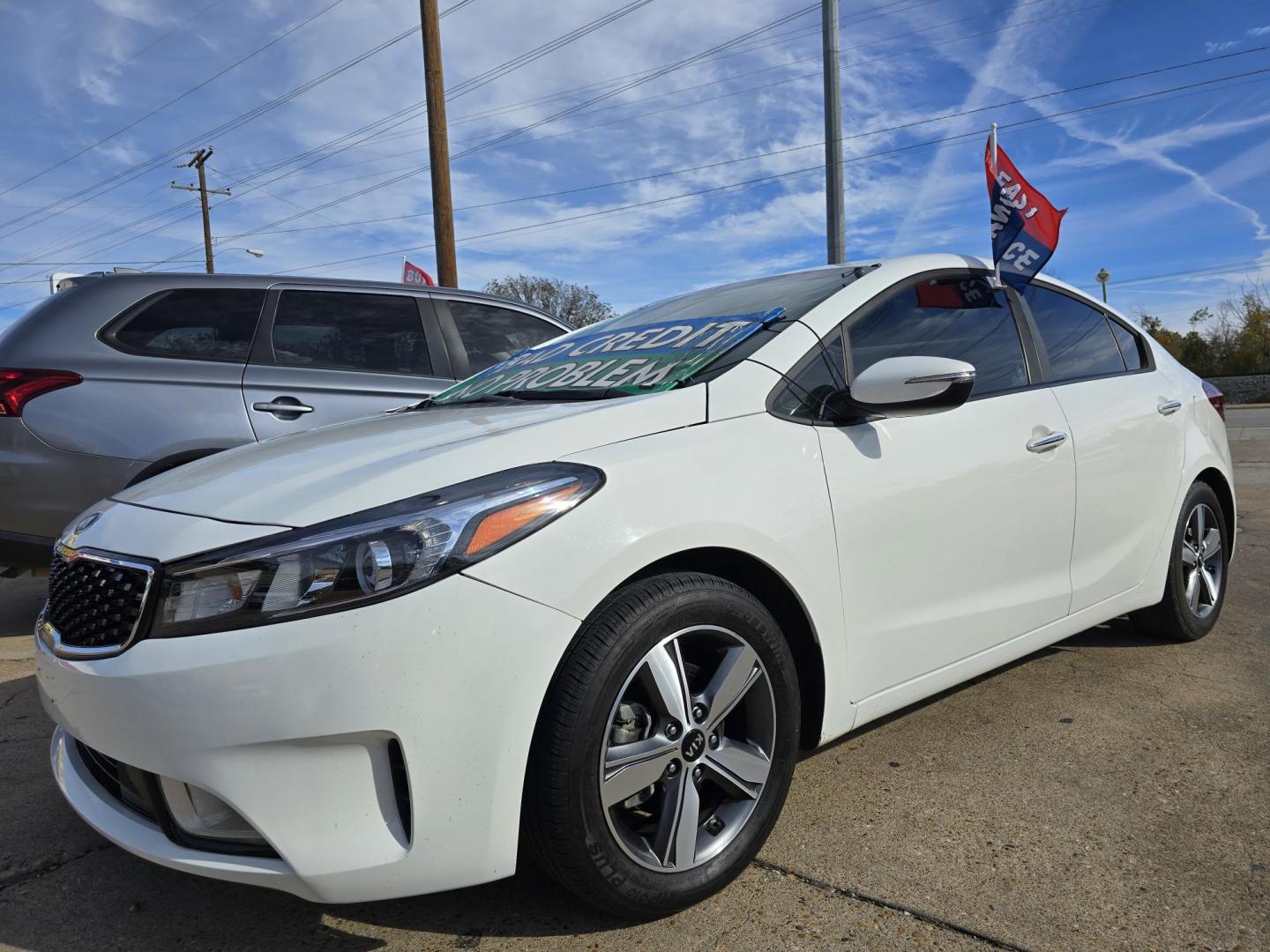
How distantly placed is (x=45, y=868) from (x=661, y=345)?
6.64 ft

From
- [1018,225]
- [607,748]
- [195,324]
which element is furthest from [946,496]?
[195,324]

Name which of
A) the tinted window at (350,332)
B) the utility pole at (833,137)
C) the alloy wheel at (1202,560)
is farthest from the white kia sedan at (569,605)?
the utility pole at (833,137)

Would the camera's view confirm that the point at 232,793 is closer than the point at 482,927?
Yes

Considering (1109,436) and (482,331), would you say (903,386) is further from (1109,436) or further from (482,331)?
(482,331)

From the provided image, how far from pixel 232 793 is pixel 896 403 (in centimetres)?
169

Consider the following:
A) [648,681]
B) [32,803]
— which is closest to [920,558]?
[648,681]

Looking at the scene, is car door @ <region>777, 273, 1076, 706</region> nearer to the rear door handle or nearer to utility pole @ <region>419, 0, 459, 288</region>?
the rear door handle

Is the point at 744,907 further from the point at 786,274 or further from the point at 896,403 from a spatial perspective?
the point at 786,274

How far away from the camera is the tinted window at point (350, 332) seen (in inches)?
180

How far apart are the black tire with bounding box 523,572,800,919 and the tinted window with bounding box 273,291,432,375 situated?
10.7 ft

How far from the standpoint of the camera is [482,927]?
6.28 feet

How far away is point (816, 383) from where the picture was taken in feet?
7.68

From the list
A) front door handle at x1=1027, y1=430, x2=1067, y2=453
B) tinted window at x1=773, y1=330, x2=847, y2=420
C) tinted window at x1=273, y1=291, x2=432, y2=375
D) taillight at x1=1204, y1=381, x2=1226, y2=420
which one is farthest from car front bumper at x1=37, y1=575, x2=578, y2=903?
taillight at x1=1204, y1=381, x2=1226, y2=420

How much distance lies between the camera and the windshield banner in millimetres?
2326
